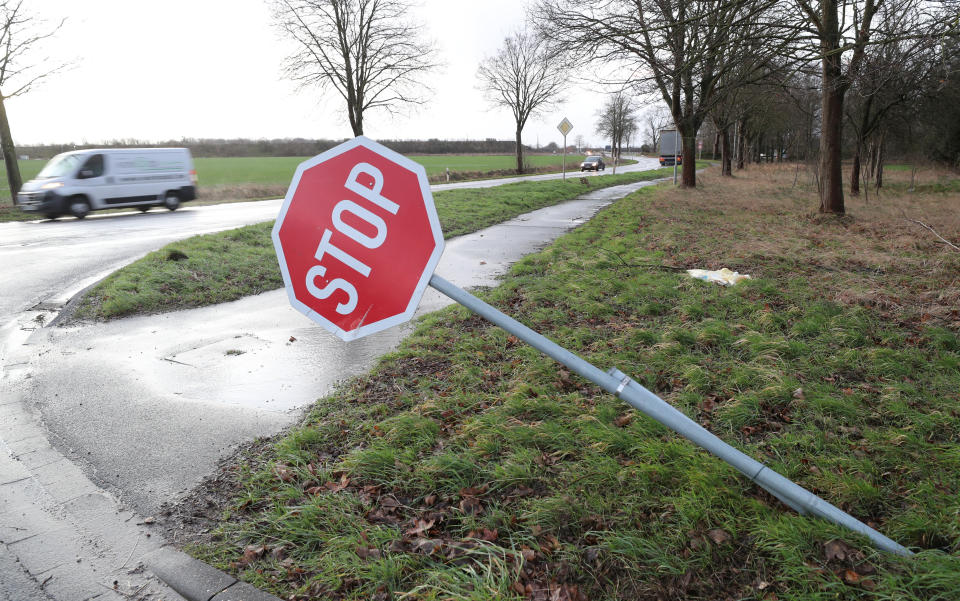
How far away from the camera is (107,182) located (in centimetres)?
1802

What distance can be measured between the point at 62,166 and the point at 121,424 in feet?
57.3

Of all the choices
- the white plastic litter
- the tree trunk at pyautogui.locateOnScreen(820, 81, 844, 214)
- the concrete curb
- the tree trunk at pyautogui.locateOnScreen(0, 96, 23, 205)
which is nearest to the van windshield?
the tree trunk at pyautogui.locateOnScreen(0, 96, 23, 205)

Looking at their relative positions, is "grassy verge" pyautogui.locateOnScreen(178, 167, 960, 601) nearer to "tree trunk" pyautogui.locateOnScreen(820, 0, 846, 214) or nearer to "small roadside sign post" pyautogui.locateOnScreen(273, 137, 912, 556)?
"small roadside sign post" pyautogui.locateOnScreen(273, 137, 912, 556)

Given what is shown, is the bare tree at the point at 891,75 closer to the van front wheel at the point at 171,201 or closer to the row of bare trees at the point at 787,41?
the row of bare trees at the point at 787,41

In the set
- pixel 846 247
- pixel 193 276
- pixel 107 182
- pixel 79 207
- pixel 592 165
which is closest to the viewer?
pixel 193 276

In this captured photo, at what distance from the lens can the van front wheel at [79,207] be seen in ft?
56.6

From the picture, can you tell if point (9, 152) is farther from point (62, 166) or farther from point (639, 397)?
point (639, 397)

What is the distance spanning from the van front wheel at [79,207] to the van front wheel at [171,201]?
2.73 metres

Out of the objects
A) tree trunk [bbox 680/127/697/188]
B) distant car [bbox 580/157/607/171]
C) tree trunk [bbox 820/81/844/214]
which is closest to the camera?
tree trunk [bbox 820/81/844/214]

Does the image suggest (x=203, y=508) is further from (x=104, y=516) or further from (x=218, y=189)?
(x=218, y=189)

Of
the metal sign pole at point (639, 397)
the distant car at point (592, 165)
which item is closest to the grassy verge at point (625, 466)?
the metal sign pole at point (639, 397)

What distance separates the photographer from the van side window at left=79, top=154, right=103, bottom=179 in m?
17.6

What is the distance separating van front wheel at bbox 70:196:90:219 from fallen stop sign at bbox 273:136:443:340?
19279 millimetres

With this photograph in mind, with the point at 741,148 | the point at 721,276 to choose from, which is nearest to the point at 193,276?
the point at 721,276
